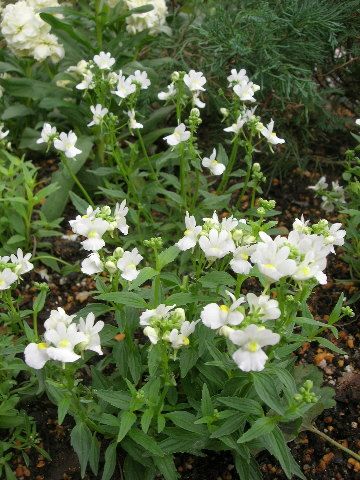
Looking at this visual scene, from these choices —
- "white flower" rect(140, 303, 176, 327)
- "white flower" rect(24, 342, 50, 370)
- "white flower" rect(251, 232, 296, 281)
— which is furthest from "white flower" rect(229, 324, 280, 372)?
"white flower" rect(24, 342, 50, 370)

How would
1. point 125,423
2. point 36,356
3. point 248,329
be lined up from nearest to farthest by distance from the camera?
point 248,329
point 36,356
point 125,423

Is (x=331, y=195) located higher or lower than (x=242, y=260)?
lower

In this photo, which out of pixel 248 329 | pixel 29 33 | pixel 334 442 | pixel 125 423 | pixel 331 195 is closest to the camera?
pixel 248 329

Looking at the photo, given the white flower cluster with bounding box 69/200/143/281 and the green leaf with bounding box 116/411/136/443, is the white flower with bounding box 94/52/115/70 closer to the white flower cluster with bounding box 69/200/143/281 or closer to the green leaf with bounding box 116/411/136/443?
the white flower cluster with bounding box 69/200/143/281

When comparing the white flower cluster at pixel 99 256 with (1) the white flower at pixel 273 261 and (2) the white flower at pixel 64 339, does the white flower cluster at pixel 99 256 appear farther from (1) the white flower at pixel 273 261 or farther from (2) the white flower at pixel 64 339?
(1) the white flower at pixel 273 261

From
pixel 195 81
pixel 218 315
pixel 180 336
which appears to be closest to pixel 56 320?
pixel 180 336

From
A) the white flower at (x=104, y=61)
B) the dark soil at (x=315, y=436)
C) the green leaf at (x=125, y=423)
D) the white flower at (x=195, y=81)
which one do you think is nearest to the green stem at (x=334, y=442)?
the dark soil at (x=315, y=436)

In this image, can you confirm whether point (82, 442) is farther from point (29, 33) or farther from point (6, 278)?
point (29, 33)
